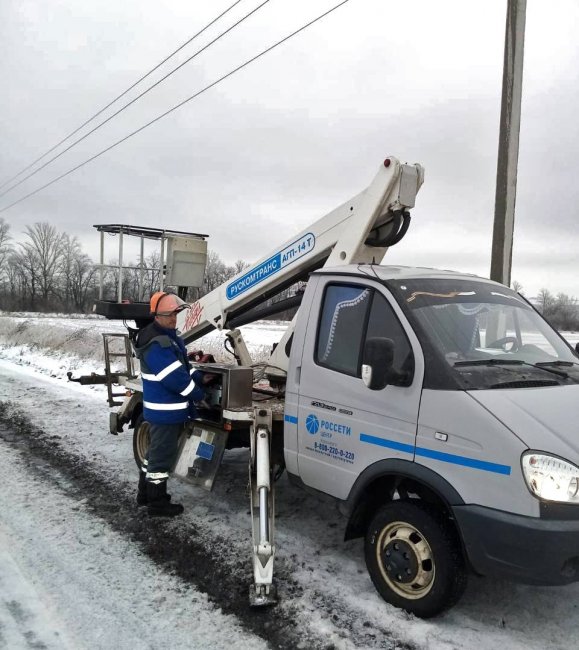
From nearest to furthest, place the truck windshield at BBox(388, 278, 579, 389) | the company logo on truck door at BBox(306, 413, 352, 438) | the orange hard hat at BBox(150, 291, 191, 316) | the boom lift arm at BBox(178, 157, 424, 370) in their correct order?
1. the truck windshield at BBox(388, 278, 579, 389)
2. the company logo on truck door at BBox(306, 413, 352, 438)
3. the boom lift arm at BBox(178, 157, 424, 370)
4. the orange hard hat at BBox(150, 291, 191, 316)

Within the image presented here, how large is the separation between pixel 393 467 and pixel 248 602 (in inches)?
52.0

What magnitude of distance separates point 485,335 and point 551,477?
4.14ft

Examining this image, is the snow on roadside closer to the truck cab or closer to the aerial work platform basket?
the truck cab

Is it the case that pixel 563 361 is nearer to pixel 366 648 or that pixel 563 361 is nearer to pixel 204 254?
pixel 366 648

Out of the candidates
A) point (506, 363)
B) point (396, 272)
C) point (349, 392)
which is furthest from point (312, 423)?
point (506, 363)

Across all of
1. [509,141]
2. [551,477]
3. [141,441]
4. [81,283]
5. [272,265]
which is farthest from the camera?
[81,283]

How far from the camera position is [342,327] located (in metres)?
4.17

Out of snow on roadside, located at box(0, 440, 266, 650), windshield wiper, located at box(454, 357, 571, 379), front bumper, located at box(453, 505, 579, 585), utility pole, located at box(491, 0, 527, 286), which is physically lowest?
snow on roadside, located at box(0, 440, 266, 650)

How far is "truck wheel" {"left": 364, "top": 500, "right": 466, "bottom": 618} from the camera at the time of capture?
329 cm

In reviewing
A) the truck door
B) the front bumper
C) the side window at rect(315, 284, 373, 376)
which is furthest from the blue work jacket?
the front bumper

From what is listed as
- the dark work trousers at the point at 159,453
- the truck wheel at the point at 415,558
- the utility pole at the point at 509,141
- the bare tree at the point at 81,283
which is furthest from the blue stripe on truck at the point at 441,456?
the bare tree at the point at 81,283

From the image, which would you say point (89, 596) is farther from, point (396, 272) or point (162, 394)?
point (396, 272)

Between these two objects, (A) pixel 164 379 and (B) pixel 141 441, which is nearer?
(A) pixel 164 379

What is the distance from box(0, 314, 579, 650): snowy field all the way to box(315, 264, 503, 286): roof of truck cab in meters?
2.21
